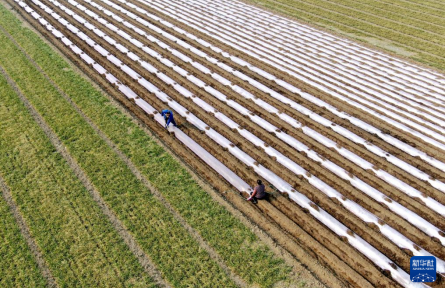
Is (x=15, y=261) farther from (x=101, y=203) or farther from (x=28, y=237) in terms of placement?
(x=101, y=203)

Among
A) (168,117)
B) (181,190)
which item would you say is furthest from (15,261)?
(168,117)

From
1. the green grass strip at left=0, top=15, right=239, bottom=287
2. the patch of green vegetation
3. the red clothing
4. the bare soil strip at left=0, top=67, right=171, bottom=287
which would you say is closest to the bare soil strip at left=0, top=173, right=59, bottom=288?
the bare soil strip at left=0, top=67, right=171, bottom=287

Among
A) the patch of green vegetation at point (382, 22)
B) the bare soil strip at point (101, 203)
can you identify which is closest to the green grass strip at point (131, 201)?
the bare soil strip at point (101, 203)

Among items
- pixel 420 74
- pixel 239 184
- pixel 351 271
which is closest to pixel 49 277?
pixel 239 184

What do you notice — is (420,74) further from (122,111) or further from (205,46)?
(122,111)

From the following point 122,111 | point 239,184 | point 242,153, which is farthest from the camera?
point 122,111

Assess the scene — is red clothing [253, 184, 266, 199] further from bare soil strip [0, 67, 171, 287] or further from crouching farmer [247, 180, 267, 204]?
bare soil strip [0, 67, 171, 287]
